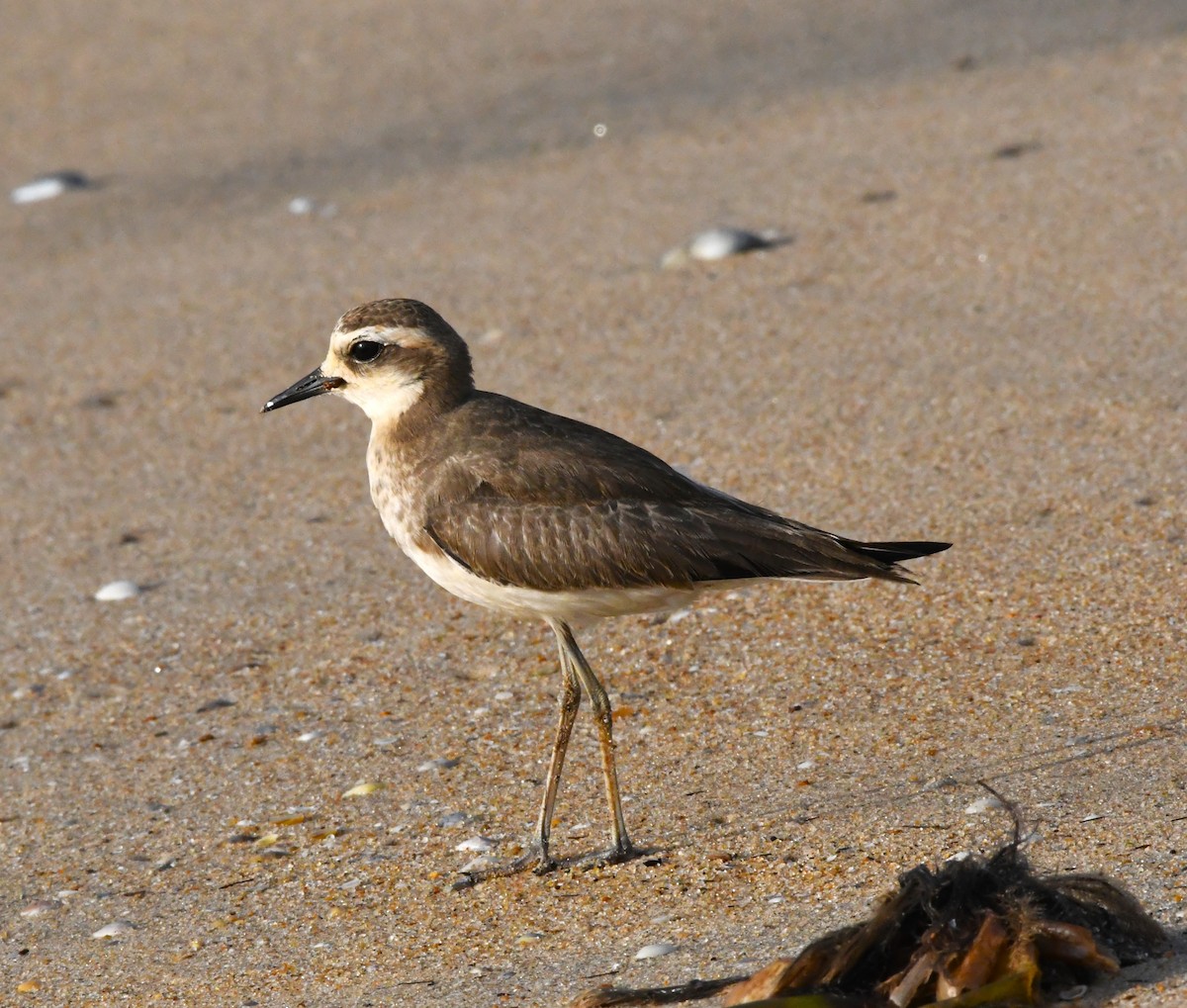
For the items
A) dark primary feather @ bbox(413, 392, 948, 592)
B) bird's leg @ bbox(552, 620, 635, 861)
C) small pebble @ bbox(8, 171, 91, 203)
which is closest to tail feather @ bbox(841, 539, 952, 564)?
dark primary feather @ bbox(413, 392, 948, 592)

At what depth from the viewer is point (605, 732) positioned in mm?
5055

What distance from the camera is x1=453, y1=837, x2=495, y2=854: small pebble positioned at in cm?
503

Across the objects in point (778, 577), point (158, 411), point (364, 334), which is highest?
point (364, 334)

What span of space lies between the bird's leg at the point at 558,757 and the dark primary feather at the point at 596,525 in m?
0.34

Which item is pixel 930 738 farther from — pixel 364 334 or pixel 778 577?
pixel 364 334

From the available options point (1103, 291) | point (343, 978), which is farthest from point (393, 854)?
point (1103, 291)

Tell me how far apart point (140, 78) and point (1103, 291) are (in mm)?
7442

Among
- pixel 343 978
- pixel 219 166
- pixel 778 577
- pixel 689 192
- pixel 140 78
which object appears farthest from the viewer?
pixel 140 78

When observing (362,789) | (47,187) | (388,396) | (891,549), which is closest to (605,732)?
(362,789)

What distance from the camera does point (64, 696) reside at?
6188mm

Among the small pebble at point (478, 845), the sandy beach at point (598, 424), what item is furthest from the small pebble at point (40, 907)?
the small pebble at point (478, 845)

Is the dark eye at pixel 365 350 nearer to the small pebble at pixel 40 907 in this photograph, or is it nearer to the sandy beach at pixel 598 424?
the sandy beach at pixel 598 424

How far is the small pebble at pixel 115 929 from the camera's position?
4.79 m

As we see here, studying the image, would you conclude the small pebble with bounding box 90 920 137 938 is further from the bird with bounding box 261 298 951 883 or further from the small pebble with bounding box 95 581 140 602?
the small pebble with bounding box 95 581 140 602
